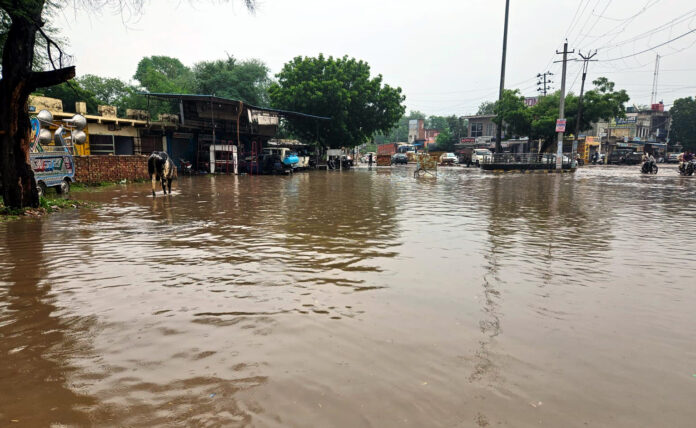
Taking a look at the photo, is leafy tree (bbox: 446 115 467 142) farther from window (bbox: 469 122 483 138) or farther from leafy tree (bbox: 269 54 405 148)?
leafy tree (bbox: 269 54 405 148)

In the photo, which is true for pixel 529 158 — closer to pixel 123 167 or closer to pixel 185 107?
pixel 185 107

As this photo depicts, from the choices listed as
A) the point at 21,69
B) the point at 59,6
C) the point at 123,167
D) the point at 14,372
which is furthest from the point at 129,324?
the point at 123,167

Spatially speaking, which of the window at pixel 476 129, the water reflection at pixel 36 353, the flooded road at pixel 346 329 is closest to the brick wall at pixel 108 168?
the flooded road at pixel 346 329

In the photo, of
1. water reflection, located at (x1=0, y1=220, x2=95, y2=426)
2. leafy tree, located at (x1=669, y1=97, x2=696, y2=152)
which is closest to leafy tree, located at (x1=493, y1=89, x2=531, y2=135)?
water reflection, located at (x1=0, y1=220, x2=95, y2=426)

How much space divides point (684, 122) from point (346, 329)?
86.7 metres

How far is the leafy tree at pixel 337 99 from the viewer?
125ft

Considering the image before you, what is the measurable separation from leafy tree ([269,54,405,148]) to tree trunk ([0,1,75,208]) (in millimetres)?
28047

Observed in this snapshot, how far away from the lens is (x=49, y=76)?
32.6 feet

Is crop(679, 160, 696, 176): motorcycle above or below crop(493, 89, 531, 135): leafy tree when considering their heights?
below

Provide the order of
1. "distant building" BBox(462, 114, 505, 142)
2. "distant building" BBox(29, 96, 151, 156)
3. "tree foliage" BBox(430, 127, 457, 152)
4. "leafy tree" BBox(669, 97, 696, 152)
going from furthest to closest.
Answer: "tree foliage" BBox(430, 127, 457, 152)
"distant building" BBox(462, 114, 505, 142)
"leafy tree" BBox(669, 97, 696, 152)
"distant building" BBox(29, 96, 151, 156)

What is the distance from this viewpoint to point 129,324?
3848mm

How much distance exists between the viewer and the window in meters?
71.2

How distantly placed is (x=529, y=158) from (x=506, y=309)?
36002 mm

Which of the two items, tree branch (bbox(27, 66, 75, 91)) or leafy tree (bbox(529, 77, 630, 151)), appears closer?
tree branch (bbox(27, 66, 75, 91))
